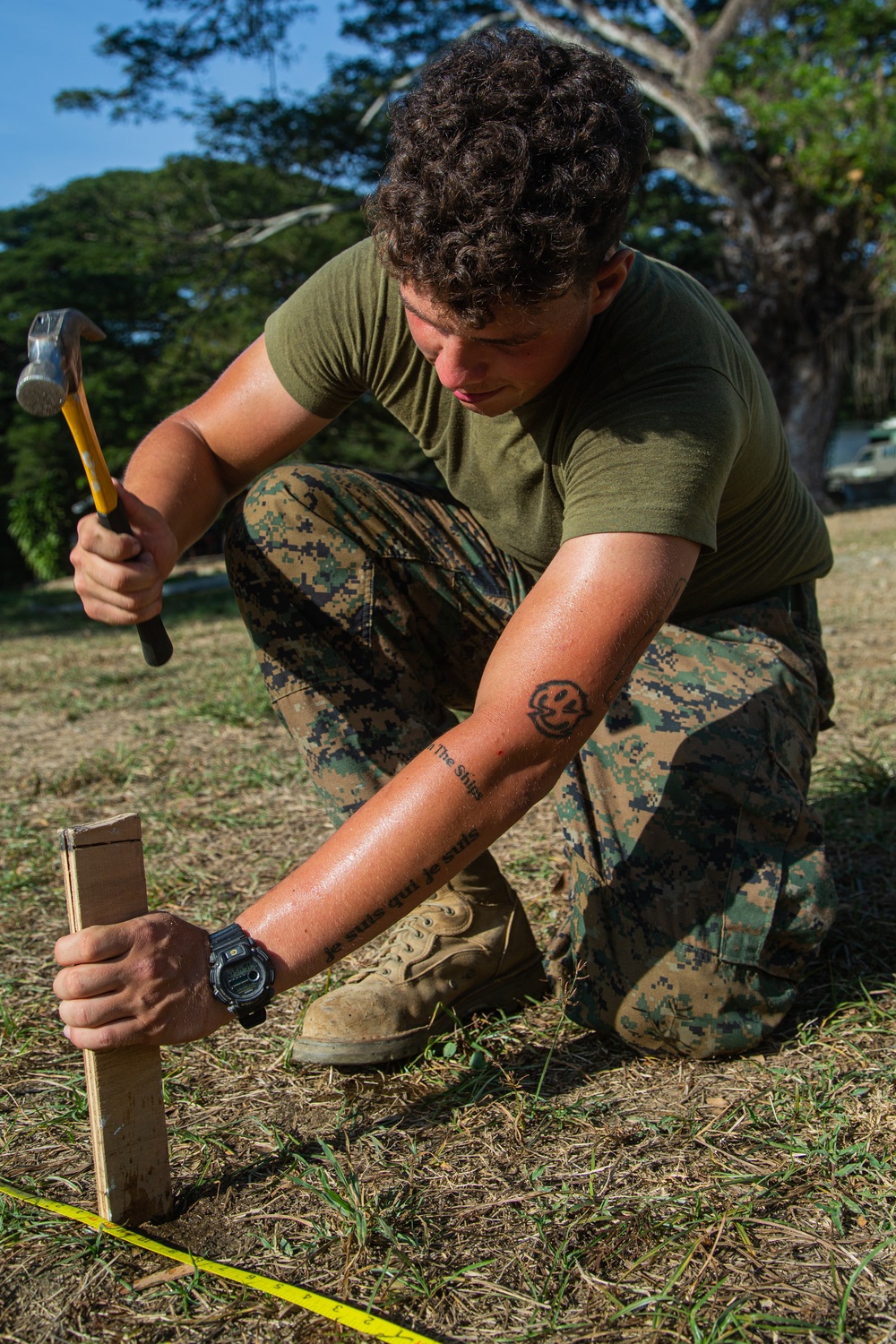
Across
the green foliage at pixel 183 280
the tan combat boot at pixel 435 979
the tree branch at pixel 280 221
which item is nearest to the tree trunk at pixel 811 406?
the green foliage at pixel 183 280

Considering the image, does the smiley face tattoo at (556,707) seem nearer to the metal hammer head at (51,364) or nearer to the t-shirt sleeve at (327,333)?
the metal hammer head at (51,364)

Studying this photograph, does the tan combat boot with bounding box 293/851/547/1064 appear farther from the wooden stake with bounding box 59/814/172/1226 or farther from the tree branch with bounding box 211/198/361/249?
the tree branch with bounding box 211/198/361/249

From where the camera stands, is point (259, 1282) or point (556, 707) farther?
point (556, 707)

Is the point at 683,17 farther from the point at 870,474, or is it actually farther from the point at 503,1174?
the point at 870,474

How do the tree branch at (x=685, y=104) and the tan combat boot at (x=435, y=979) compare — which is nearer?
the tan combat boot at (x=435, y=979)

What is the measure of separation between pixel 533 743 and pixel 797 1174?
2.48 feet

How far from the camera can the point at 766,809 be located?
196 cm

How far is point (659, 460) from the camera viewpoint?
165 cm

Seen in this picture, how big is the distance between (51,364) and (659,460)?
3.23ft

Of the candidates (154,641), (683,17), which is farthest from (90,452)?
(683,17)

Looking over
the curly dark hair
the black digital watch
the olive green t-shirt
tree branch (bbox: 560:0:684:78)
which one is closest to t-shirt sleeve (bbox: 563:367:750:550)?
the olive green t-shirt

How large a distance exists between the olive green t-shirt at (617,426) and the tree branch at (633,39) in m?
14.9

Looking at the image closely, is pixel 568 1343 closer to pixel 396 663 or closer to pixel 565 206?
pixel 396 663

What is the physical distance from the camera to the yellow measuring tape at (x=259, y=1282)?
1.29 m
